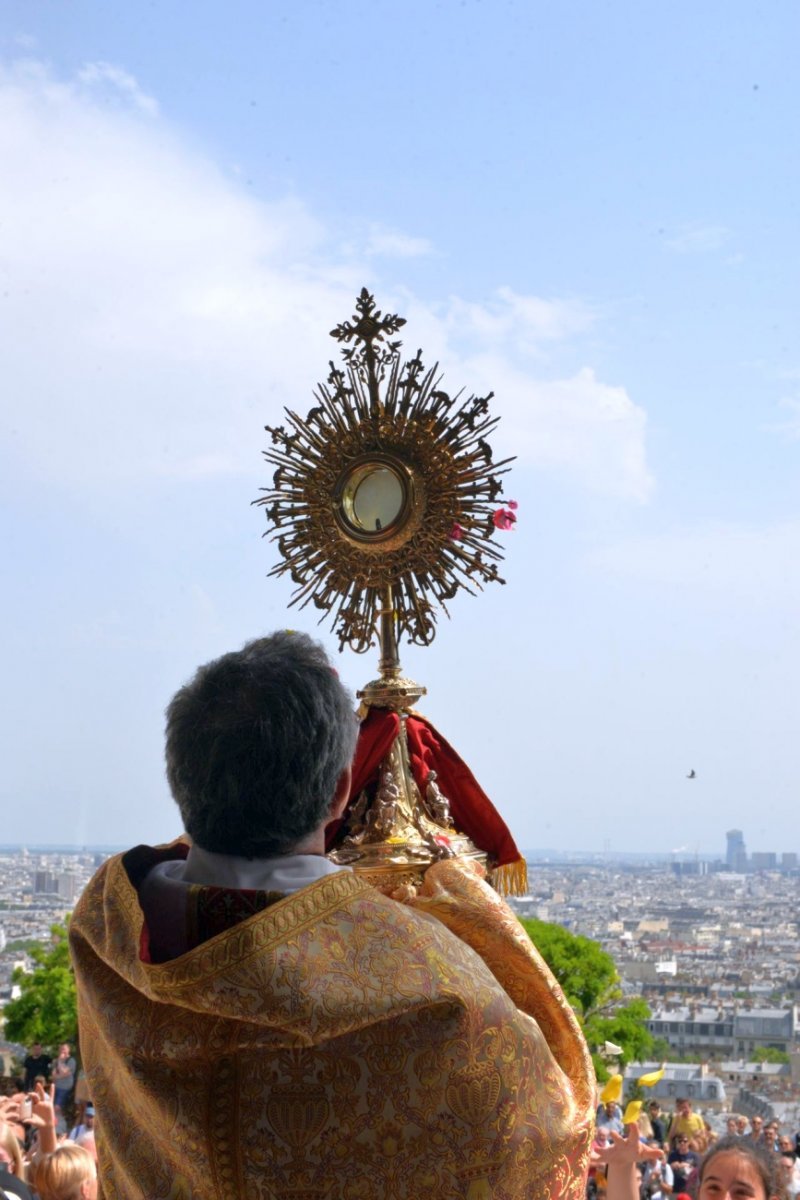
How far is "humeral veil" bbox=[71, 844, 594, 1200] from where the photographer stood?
7.57 ft

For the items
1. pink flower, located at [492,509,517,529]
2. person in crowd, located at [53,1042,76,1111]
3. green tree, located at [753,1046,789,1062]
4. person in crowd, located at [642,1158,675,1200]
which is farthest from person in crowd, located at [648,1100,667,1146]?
green tree, located at [753,1046,789,1062]

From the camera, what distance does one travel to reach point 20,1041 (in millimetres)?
27984

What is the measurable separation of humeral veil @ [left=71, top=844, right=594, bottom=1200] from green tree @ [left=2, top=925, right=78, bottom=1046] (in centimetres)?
2565

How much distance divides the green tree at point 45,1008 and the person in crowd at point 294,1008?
25.7 m

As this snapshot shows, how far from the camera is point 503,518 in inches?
208

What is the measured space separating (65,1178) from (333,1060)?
91.2 inches

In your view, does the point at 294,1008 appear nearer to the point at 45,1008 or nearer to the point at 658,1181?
the point at 658,1181

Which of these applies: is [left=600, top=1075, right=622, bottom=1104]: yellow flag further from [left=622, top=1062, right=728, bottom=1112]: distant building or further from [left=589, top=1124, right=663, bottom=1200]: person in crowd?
[left=622, top=1062, right=728, bottom=1112]: distant building

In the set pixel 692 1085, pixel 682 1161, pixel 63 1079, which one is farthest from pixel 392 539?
pixel 692 1085

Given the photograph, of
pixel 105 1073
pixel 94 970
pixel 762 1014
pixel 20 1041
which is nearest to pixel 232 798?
pixel 94 970

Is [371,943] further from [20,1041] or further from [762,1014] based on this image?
[762,1014]

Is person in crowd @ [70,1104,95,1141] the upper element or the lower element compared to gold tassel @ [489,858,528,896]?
lower

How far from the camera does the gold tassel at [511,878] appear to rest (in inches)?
217

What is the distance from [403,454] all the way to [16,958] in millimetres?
34154
